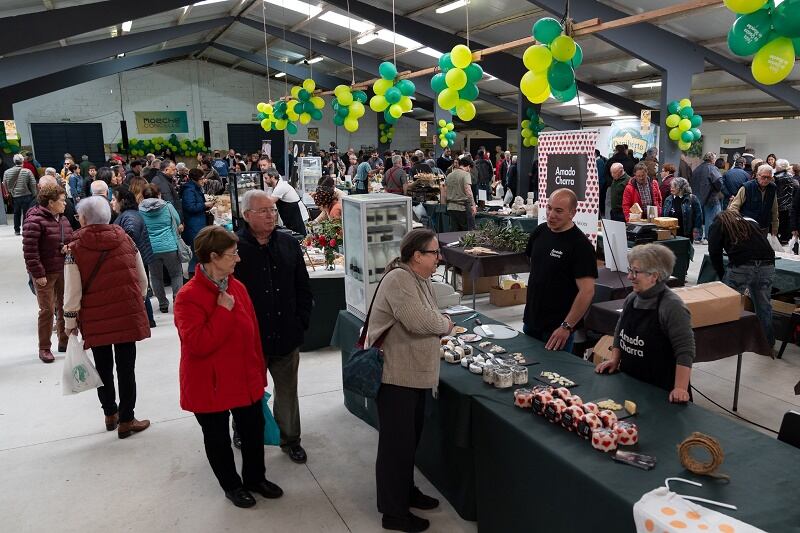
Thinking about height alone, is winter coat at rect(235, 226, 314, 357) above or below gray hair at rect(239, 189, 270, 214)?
below

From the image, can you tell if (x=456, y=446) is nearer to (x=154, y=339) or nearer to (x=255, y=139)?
(x=154, y=339)

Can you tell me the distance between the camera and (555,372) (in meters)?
2.70

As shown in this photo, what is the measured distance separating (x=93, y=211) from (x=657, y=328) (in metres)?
3.19

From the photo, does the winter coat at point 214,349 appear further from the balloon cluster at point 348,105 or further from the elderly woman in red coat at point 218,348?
the balloon cluster at point 348,105

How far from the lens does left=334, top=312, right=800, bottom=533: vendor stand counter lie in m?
1.74

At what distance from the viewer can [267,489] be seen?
2988 millimetres

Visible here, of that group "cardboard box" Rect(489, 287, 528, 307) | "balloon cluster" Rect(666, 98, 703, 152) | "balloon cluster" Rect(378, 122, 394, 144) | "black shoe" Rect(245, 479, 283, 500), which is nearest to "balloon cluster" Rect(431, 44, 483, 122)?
"cardboard box" Rect(489, 287, 528, 307)

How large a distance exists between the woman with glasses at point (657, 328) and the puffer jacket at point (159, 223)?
5.04m

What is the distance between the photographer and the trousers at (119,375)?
348cm

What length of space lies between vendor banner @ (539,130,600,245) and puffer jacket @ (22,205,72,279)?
156 inches

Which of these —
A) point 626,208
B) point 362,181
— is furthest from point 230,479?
point 362,181

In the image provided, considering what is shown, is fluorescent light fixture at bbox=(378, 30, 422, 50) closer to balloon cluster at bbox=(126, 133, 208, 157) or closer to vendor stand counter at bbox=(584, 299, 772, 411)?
balloon cluster at bbox=(126, 133, 208, 157)

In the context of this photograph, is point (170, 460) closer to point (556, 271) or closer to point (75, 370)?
point (75, 370)

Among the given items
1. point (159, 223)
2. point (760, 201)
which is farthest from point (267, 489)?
point (760, 201)
